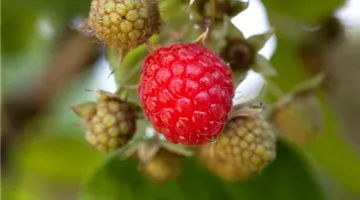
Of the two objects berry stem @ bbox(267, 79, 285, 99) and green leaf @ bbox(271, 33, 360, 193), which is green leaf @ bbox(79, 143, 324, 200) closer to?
berry stem @ bbox(267, 79, 285, 99)

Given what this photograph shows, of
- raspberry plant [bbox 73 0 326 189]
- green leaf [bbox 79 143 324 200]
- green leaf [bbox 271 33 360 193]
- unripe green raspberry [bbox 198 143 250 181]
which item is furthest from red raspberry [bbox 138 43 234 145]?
green leaf [bbox 271 33 360 193]

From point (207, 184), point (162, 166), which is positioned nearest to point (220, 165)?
point (162, 166)

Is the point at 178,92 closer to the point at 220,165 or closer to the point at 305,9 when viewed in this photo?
the point at 220,165

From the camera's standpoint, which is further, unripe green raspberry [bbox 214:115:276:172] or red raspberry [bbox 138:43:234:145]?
unripe green raspberry [bbox 214:115:276:172]

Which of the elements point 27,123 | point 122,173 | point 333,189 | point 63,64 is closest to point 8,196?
point 27,123

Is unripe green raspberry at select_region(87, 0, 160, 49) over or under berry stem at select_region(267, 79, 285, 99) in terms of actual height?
over

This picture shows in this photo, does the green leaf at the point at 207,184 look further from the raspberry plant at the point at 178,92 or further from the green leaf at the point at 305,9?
the green leaf at the point at 305,9
